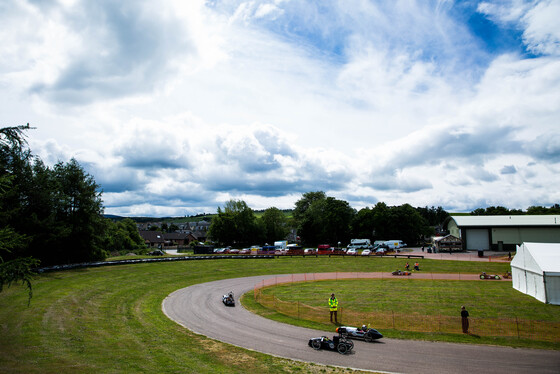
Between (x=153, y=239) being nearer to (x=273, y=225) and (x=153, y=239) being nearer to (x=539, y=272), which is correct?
(x=273, y=225)

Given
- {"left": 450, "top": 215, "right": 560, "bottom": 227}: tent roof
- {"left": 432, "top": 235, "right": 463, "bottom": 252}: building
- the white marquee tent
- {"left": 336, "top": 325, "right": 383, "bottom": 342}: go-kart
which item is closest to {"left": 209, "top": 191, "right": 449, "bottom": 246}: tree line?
{"left": 450, "top": 215, "right": 560, "bottom": 227}: tent roof

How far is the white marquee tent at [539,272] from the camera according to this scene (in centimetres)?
2905

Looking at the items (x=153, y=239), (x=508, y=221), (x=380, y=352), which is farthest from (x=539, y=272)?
(x=153, y=239)

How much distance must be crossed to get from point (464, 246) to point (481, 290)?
43.7m

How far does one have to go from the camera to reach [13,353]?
16.2 metres

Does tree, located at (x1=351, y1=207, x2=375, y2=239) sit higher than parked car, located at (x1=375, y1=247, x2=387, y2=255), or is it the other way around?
tree, located at (x1=351, y1=207, x2=375, y2=239)

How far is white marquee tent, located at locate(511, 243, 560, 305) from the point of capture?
95.3 feet

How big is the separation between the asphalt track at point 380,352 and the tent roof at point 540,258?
46.3ft

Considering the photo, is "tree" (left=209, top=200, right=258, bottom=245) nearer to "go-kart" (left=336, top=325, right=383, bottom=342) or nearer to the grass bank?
the grass bank

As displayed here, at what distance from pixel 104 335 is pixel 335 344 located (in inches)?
511

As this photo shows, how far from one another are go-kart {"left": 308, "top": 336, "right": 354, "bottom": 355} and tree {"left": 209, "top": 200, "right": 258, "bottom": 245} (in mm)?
86470

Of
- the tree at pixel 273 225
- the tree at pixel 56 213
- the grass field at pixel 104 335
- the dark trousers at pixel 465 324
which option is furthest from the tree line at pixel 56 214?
the tree at pixel 273 225

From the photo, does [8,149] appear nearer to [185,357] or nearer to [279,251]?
[185,357]

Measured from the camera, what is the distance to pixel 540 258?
30812 mm
